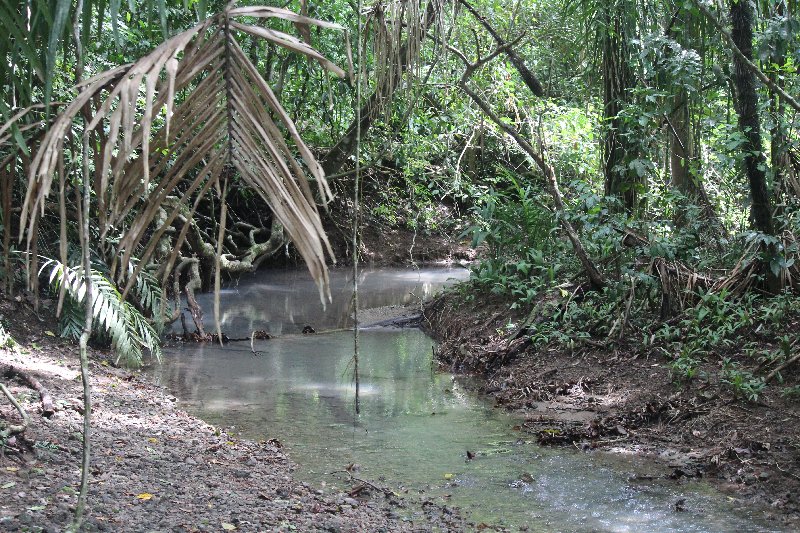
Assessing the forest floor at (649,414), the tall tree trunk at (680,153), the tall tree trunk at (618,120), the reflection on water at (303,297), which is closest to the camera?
the forest floor at (649,414)

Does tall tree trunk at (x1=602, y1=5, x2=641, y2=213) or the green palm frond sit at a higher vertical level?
tall tree trunk at (x1=602, y1=5, x2=641, y2=213)

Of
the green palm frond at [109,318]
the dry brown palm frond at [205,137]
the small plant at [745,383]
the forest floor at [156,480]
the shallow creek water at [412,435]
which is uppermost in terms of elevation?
the dry brown palm frond at [205,137]

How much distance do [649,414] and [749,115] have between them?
2.13 m

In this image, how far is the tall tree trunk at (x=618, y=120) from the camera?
7129 millimetres

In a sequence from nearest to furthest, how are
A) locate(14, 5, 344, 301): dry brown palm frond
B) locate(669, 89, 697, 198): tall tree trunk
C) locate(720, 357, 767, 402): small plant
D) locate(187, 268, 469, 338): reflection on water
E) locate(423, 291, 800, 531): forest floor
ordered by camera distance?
locate(14, 5, 344, 301): dry brown palm frond < locate(423, 291, 800, 531): forest floor < locate(720, 357, 767, 402): small plant < locate(669, 89, 697, 198): tall tree trunk < locate(187, 268, 469, 338): reflection on water

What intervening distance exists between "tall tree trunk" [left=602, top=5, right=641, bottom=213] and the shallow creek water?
7.56ft

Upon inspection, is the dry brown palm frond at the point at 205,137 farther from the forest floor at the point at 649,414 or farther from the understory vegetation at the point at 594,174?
the forest floor at the point at 649,414

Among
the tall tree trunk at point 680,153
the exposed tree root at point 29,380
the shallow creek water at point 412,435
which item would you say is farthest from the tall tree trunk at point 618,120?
the exposed tree root at point 29,380

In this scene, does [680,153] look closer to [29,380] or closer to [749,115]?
[749,115]

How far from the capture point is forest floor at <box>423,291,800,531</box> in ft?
14.1

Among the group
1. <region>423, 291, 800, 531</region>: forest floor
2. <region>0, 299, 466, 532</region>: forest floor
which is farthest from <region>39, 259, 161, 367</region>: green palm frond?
<region>423, 291, 800, 531</region>: forest floor

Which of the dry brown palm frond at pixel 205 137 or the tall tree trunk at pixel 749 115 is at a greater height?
the tall tree trunk at pixel 749 115

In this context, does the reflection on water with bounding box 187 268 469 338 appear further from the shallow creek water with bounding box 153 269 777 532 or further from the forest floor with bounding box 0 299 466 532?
the forest floor with bounding box 0 299 466 532

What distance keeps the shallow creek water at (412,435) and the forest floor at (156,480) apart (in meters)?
0.26
